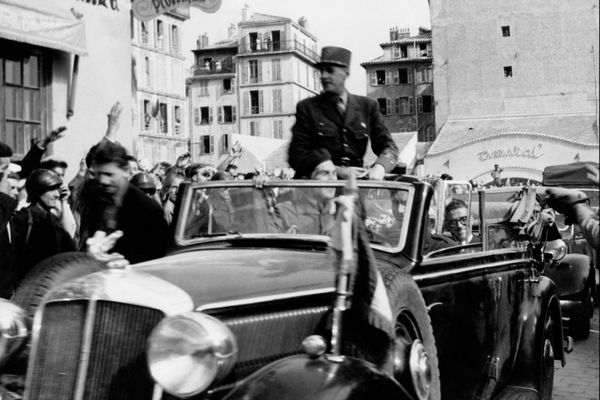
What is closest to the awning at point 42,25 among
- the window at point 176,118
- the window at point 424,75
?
the window at point 176,118

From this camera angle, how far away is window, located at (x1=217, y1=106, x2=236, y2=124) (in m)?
61.1

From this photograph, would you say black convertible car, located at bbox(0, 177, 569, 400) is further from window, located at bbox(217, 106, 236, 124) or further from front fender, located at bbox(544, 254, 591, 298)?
window, located at bbox(217, 106, 236, 124)

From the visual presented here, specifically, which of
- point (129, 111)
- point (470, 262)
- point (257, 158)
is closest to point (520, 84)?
point (257, 158)

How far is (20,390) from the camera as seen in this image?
305 centimetres

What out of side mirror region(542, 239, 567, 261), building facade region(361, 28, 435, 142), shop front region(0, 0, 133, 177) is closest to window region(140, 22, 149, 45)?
building facade region(361, 28, 435, 142)

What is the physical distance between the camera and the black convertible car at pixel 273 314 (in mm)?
2668

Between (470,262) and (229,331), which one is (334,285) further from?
(470,262)

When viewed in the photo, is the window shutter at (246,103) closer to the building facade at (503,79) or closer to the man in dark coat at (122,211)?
the building facade at (503,79)

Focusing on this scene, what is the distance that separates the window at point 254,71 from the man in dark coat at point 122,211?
53.7 m

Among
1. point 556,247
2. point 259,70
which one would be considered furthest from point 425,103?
point 556,247

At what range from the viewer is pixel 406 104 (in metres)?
65.4

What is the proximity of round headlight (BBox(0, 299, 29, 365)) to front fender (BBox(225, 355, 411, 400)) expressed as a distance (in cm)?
100

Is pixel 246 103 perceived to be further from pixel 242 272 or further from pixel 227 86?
pixel 242 272

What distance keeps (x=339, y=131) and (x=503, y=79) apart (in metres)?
32.0
